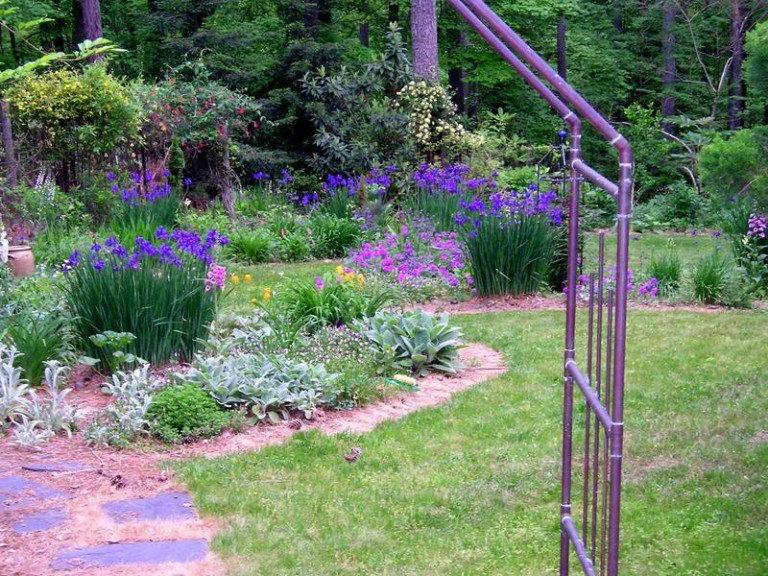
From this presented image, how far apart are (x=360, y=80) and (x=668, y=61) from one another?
12254mm

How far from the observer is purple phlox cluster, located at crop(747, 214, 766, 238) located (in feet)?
28.1

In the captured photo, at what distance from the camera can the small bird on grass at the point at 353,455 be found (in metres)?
4.44

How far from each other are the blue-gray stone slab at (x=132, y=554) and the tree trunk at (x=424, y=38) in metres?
12.5

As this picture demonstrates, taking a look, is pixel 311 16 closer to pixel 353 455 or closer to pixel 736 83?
pixel 736 83

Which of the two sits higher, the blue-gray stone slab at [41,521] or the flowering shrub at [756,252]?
the flowering shrub at [756,252]

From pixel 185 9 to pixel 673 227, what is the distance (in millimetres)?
10749

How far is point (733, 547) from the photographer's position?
3424 mm

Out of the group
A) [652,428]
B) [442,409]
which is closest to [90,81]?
[442,409]

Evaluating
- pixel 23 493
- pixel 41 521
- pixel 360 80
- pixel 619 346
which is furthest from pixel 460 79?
pixel 619 346

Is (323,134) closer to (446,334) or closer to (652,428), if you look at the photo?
(446,334)

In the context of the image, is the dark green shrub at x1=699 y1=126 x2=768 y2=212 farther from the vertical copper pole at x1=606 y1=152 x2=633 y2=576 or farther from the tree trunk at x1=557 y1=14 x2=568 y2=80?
the tree trunk at x1=557 y1=14 x2=568 y2=80

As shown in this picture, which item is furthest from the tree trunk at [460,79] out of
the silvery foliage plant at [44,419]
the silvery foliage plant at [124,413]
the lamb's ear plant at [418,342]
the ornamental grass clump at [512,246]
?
the silvery foliage plant at [44,419]

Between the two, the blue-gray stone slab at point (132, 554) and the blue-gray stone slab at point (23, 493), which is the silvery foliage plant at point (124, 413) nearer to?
the blue-gray stone slab at point (23, 493)

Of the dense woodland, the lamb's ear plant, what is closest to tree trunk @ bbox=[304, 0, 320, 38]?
the dense woodland
